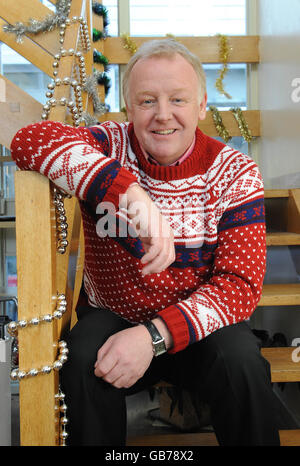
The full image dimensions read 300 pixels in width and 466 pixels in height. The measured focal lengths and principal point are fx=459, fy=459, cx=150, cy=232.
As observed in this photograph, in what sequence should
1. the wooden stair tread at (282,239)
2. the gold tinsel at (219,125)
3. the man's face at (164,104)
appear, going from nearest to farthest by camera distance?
the man's face at (164,104) < the wooden stair tread at (282,239) < the gold tinsel at (219,125)

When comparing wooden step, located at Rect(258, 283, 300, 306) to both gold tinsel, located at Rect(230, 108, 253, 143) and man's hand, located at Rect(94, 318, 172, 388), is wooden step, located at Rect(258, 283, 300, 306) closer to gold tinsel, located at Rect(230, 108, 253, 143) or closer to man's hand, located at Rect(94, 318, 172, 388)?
man's hand, located at Rect(94, 318, 172, 388)

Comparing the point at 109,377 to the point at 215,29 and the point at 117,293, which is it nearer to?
the point at 117,293

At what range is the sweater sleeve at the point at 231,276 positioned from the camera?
89cm

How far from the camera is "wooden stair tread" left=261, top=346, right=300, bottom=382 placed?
122 cm

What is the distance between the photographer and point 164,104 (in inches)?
39.6

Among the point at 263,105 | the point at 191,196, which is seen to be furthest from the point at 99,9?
the point at 191,196

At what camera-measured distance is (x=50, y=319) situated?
83cm

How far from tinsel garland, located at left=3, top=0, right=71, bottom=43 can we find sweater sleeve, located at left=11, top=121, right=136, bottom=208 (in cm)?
82

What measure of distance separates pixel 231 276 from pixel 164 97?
1.36ft

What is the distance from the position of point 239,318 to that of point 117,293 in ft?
0.92

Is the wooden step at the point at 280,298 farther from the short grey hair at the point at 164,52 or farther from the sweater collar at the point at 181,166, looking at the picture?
the short grey hair at the point at 164,52

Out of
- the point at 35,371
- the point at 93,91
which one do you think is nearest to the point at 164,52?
the point at 35,371

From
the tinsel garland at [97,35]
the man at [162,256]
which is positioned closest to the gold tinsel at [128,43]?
the tinsel garland at [97,35]

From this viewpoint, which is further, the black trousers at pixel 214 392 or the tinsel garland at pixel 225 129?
the tinsel garland at pixel 225 129
